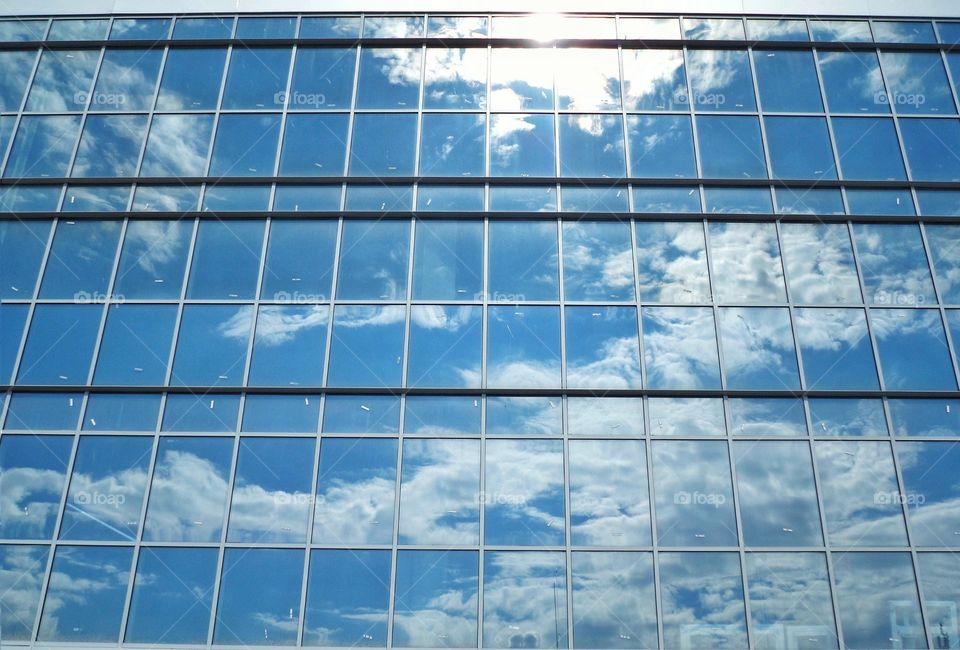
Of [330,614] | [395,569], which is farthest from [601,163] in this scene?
[330,614]

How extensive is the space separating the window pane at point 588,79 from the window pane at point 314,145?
4.55 metres

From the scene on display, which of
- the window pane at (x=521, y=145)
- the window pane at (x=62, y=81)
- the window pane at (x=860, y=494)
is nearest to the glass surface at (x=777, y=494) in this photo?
the window pane at (x=860, y=494)

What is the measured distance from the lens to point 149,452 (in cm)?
1257

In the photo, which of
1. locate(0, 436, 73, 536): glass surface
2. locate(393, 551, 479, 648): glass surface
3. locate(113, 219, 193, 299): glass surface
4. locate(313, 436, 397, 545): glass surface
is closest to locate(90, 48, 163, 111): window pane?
locate(113, 219, 193, 299): glass surface

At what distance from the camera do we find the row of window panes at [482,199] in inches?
567

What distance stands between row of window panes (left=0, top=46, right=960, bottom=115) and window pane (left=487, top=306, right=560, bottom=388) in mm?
4545

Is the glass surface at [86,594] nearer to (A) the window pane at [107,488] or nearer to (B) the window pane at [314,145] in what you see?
(A) the window pane at [107,488]

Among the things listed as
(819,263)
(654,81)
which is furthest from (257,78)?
(819,263)

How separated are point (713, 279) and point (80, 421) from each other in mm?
11545

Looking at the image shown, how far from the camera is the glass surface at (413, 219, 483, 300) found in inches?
538

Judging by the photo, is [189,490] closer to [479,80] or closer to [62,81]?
[62,81]

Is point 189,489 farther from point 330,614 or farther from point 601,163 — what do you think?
point 601,163

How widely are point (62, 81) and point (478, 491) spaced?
12.3m

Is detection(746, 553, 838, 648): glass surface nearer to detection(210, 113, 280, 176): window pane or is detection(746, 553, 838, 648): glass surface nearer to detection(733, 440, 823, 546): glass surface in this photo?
detection(733, 440, 823, 546): glass surface
